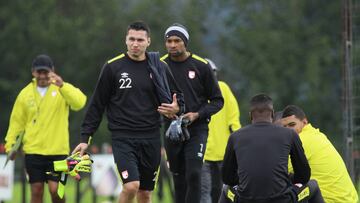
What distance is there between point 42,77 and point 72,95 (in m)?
0.52

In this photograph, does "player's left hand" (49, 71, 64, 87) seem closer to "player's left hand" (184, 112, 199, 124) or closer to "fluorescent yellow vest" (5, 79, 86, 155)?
"fluorescent yellow vest" (5, 79, 86, 155)

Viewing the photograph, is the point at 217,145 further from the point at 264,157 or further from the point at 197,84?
the point at 264,157

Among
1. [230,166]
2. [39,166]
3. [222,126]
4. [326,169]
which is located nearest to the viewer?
[230,166]

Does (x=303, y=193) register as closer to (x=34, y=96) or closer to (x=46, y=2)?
(x=34, y=96)

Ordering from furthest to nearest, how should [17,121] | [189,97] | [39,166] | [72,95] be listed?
[17,121] → [39,166] → [72,95] → [189,97]

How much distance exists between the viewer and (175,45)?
12422 mm

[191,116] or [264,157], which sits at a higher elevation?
[191,116]

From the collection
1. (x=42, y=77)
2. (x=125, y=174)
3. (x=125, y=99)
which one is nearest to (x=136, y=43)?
(x=125, y=99)

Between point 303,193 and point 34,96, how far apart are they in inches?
205

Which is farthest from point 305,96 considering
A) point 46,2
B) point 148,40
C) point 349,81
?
point 148,40

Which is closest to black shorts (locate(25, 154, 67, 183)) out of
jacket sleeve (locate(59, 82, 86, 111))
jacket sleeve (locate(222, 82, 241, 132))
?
jacket sleeve (locate(59, 82, 86, 111))

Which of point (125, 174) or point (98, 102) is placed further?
point (98, 102)

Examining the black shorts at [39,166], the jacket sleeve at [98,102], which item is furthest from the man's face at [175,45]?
the black shorts at [39,166]

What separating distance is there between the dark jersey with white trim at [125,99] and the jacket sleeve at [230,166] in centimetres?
172
